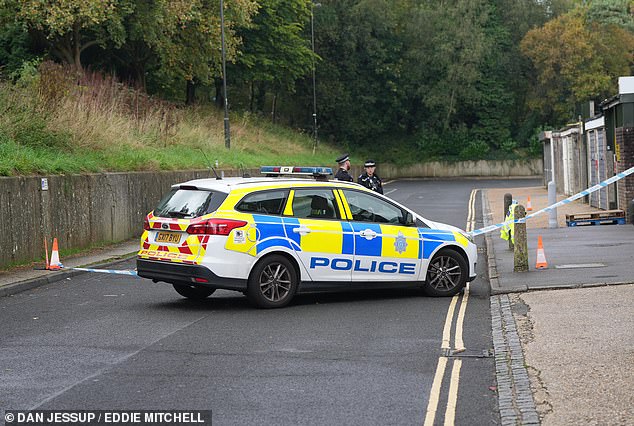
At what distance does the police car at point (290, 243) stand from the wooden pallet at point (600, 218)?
400 inches

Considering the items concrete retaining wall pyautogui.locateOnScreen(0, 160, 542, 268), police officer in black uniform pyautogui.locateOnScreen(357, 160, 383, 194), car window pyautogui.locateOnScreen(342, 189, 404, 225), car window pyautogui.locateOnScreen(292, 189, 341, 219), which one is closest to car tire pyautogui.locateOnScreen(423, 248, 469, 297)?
car window pyautogui.locateOnScreen(342, 189, 404, 225)

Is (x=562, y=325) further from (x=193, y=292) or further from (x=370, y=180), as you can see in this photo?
(x=370, y=180)

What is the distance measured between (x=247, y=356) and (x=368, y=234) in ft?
13.7

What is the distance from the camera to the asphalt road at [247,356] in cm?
795

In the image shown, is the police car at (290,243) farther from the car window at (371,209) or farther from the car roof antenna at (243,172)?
the car roof antenna at (243,172)

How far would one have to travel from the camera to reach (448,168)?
8306cm

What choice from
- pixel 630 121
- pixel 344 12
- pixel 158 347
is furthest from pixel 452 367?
pixel 344 12

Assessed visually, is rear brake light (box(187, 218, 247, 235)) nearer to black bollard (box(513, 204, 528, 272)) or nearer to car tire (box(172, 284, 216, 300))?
car tire (box(172, 284, 216, 300))

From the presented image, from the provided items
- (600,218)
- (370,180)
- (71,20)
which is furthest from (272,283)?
(71,20)

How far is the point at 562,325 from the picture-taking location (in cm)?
1113

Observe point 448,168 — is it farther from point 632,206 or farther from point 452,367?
point 452,367

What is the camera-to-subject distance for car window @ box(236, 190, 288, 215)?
515 inches

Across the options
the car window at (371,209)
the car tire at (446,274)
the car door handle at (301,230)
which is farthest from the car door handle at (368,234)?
the car tire at (446,274)

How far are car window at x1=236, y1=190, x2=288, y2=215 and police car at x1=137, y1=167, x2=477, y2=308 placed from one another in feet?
0.04
